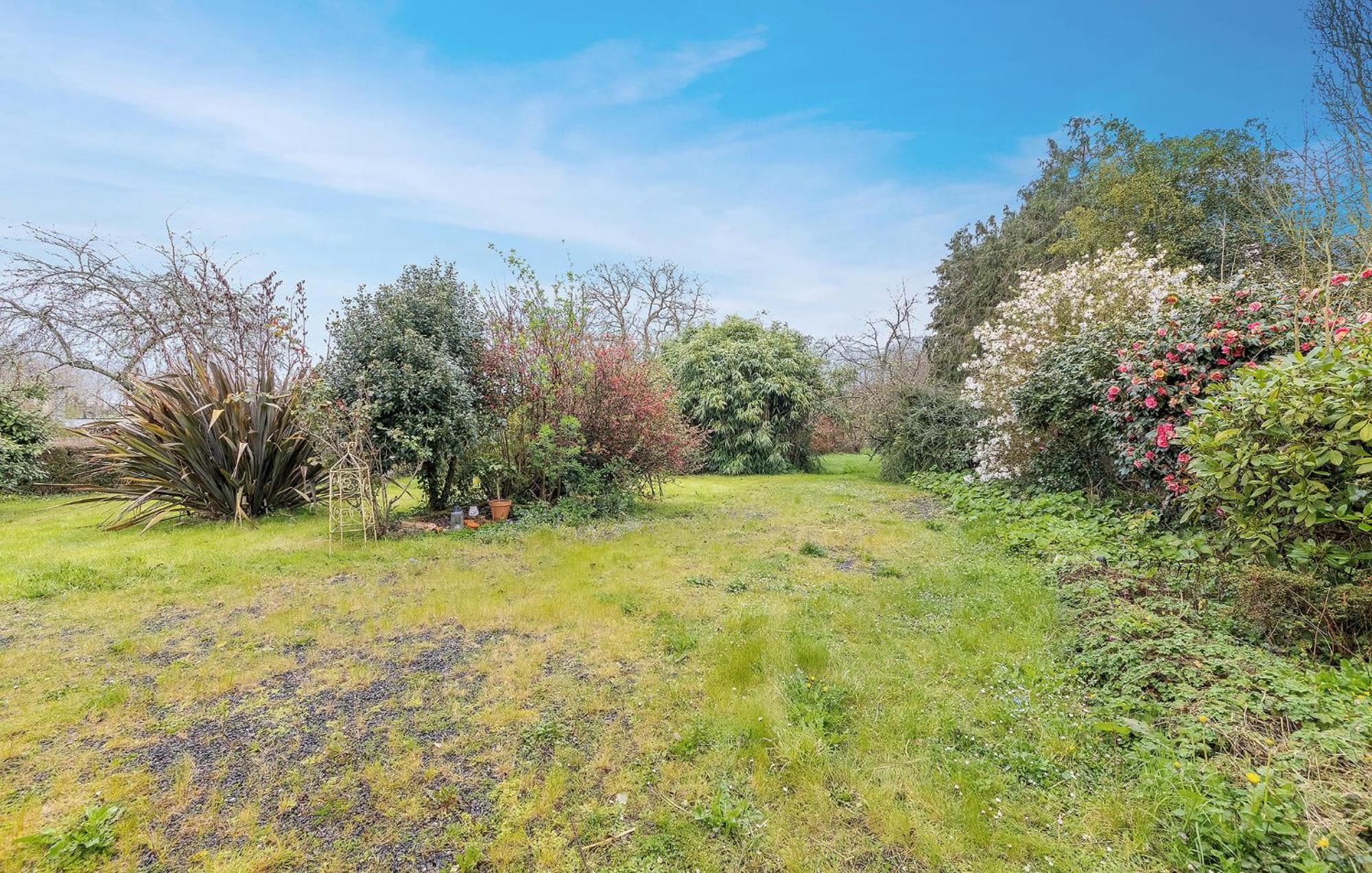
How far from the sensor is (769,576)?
470 centimetres

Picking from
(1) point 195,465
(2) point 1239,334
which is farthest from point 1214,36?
Result: (1) point 195,465

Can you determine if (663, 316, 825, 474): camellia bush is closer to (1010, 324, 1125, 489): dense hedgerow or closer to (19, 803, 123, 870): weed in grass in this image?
(1010, 324, 1125, 489): dense hedgerow

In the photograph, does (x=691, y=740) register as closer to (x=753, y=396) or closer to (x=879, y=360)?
(x=753, y=396)

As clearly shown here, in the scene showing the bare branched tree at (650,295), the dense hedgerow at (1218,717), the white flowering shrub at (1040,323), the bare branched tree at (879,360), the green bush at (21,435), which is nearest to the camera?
the dense hedgerow at (1218,717)

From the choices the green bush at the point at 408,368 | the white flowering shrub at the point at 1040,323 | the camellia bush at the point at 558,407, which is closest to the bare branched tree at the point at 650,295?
the camellia bush at the point at 558,407

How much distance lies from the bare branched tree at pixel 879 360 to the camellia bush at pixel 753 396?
4.53 feet

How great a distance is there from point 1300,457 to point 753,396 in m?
11.4

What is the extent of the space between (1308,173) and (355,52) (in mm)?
11430

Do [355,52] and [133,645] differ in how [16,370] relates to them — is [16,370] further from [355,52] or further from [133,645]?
[133,645]

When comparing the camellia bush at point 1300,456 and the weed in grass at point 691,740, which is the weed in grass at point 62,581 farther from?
the camellia bush at point 1300,456

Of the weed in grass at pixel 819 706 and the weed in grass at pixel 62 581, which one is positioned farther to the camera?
the weed in grass at pixel 62 581

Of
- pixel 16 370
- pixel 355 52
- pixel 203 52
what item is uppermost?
pixel 355 52

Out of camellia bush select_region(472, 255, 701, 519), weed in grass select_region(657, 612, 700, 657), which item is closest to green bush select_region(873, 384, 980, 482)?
camellia bush select_region(472, 255, 701, 519)

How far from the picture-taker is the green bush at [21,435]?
7.49m
